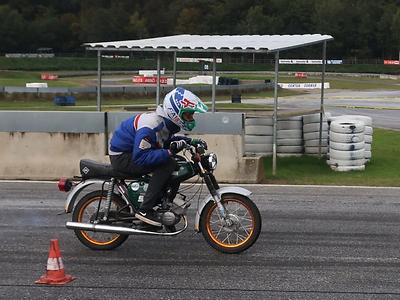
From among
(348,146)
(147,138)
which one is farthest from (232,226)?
(348,146)

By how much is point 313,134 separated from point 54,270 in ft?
32.6

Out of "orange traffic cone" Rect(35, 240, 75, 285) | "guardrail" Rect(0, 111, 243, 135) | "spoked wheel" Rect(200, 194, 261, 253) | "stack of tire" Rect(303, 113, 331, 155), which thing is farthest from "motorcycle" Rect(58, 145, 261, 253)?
"stack of tire" Rect(303, 113, 331, 155)

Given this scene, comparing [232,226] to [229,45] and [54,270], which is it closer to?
[54,270]

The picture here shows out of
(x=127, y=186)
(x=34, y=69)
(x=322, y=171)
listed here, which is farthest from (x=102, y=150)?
(x=34, y=69)

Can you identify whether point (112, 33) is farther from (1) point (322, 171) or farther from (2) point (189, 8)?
(1) point (322, 171)

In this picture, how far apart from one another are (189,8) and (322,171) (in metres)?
131

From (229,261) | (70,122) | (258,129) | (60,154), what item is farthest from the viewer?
(258,129)

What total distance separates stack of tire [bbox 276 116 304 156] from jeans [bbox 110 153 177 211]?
26.9 feet

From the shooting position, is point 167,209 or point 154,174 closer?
point 154,174

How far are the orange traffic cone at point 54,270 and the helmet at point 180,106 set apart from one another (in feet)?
5.87

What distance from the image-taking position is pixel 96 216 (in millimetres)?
7270

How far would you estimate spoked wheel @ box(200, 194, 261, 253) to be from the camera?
7.10m

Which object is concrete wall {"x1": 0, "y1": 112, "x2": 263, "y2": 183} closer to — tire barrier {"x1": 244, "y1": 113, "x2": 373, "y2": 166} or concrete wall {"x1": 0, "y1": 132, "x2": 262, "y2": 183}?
concrete wall {"x1": 0, "y1": 132, "x2": 262, "y2": 183}

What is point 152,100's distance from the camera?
141ft
